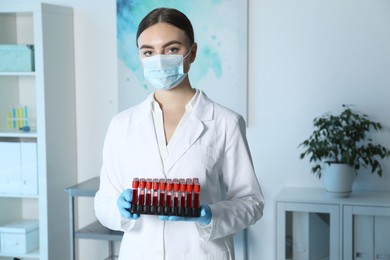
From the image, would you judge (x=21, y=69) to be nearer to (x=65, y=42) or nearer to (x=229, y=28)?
(x=65, y=42)

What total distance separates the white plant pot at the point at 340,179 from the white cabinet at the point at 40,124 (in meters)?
1.65

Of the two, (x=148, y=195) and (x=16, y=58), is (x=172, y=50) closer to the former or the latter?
(x=148, y=195)

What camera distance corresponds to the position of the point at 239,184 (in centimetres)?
175

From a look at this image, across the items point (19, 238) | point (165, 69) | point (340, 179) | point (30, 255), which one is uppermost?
point (165, 69)

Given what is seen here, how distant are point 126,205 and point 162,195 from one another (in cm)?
10

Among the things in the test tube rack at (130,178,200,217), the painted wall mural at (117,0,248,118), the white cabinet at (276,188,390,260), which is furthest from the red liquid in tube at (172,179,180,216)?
the painted wall mural at (117,0,248,118)

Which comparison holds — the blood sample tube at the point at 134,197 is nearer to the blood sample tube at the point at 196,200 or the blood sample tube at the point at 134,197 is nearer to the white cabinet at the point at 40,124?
the blood sample tube at the point at 196,200

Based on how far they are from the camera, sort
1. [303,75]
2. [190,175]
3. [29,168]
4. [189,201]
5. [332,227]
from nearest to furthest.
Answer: [189,201], [190,175], [332,227], [303,75], [29,168]

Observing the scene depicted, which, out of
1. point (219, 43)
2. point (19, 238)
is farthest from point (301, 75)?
point (19, 238)

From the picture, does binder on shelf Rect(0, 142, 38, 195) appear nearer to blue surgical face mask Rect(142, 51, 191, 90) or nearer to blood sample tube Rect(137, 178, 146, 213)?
blue surgical face mask Rect(142, 51, 191, 90)

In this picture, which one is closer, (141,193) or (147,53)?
(141,193)

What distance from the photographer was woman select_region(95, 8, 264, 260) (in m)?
1.69

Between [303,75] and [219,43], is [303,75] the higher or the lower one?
the lower one

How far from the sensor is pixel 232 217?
1.67 m
